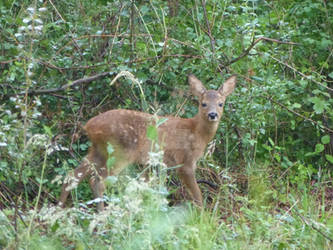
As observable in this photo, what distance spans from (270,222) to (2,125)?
2.24 metres

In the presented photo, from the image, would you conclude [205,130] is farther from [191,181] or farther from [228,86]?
[191,181]

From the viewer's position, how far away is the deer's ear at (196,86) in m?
7.11

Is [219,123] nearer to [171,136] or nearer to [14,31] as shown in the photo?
[171,136]

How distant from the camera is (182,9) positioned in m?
7.64

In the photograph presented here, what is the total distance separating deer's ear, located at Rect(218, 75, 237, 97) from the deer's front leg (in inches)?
31.6

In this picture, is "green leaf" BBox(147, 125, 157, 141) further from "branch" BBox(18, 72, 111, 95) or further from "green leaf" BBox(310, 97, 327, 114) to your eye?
"green leaf" BBox(310, 97, 327, 114)

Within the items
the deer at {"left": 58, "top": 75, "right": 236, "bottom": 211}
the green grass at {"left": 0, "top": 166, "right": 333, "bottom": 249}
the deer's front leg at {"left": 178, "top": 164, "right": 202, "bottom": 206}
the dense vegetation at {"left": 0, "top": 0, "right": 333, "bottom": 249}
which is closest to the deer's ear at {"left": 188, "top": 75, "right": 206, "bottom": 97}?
the deer at {"left": 58, "top": 75, "right": 236, "bottom": 211}

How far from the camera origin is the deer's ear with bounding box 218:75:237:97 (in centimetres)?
704

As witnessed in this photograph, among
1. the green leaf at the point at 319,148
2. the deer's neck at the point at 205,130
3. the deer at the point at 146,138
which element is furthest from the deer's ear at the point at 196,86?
the green leaf at the point at 319,148

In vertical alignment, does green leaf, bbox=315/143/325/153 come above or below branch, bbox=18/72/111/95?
below

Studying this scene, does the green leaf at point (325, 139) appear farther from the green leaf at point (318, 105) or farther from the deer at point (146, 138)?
the deer at point (146, 138)

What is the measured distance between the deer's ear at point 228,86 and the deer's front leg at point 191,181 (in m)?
0.80

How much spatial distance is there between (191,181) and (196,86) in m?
0.99

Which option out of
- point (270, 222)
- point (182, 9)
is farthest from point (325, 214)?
point (182, 9)
